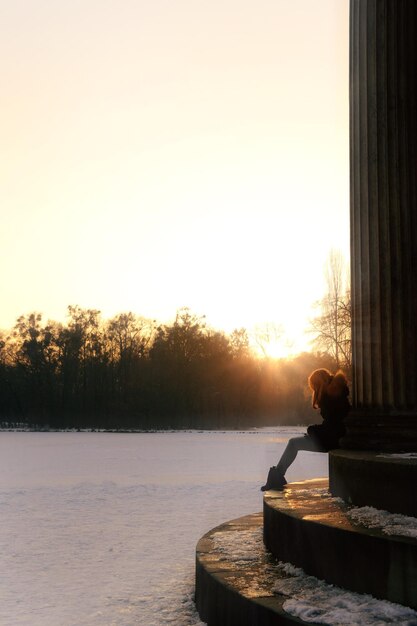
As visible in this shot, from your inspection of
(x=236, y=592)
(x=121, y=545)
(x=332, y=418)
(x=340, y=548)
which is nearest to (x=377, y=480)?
(x=340, y=548)

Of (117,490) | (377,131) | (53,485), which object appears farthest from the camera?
(53,485)

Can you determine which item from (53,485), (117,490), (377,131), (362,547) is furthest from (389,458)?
(53,485)

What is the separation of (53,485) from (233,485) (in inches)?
141

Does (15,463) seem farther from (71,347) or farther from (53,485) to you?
(71,347)

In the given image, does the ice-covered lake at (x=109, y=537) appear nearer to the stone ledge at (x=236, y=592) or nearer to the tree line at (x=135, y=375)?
the stone ledge at (x=236, y=592)

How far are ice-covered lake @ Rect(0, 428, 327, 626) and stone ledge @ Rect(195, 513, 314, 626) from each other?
29cm

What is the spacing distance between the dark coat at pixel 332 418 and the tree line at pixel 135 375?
6060cm

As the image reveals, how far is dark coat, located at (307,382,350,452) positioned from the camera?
686 cm

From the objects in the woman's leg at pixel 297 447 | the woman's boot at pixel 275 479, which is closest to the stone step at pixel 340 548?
the woman's leg at pixel 297 447

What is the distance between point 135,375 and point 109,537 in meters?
62.0

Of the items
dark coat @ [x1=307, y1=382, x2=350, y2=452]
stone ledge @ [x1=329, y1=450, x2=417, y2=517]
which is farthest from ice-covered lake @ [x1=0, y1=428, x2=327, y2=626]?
dark coat @ [x1=307, y1=382, x2=350, y2=452]

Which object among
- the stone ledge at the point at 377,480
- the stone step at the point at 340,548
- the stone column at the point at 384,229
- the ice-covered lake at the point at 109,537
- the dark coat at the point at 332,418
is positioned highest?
the stone column at the point at 384,229

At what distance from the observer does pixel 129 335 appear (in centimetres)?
7388

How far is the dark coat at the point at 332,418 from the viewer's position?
6.86 metres
